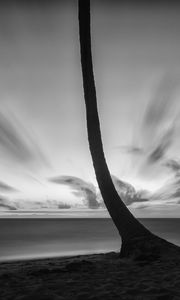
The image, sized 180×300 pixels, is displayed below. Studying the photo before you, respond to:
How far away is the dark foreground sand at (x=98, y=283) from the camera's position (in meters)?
4.12

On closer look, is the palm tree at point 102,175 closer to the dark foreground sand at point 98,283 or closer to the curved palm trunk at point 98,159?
the curved palm trunk at point 98,159

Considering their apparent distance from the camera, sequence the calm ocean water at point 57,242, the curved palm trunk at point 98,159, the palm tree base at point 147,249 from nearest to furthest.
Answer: the palm tree base at point 147,249 < the curved palm trunk at point 98,159 < the calm ocean water at point 57,242

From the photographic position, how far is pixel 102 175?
8367 millimetres

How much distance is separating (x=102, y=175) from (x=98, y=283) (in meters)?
3.73

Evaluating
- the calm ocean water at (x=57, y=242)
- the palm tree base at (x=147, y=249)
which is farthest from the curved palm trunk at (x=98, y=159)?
the calm ocean water at (x=57, y=242)

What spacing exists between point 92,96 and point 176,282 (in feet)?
17.4

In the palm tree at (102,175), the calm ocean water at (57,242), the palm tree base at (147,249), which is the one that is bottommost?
the calm ocean water at (57,242)

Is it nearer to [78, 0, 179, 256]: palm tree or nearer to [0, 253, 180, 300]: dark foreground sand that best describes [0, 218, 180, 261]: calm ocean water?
[78, 0, 179, 256]: palm tree

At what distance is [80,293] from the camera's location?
13.9 feet

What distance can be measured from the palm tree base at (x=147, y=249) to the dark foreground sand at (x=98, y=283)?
1.99ft

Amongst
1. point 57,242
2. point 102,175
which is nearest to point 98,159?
point 102,175

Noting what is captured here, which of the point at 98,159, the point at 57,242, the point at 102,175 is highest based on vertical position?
the point at 98,159

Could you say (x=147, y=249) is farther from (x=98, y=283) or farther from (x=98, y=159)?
(x=98, y=283)

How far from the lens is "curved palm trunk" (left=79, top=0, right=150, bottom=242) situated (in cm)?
828
